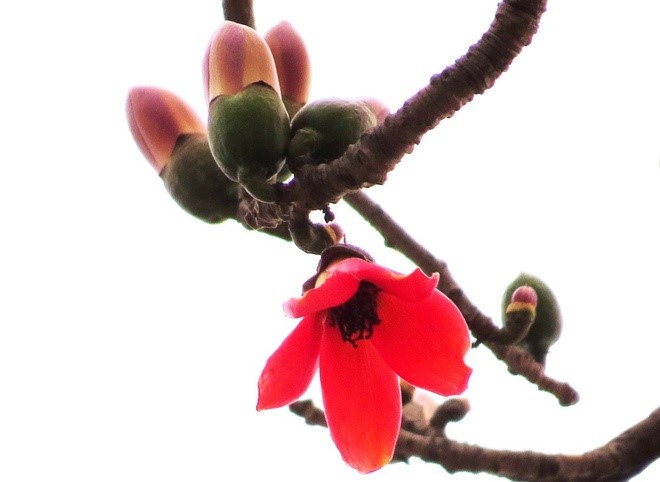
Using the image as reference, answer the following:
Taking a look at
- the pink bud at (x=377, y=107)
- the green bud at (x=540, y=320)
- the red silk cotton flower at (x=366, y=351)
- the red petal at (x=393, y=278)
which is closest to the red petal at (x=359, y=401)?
the red silk cotton flower at (x=366, y=351)

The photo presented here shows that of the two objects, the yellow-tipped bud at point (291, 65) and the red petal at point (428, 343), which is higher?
the yellow-tipped bud at point (291, 65)

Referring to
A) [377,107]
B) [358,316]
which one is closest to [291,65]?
[377,107]

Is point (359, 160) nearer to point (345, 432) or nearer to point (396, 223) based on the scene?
point (345, 432)

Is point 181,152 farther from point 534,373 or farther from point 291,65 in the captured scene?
point 534,373

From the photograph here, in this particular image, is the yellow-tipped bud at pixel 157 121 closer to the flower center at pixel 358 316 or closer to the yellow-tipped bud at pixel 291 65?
the yellow-tipped bud at pixel 291 65

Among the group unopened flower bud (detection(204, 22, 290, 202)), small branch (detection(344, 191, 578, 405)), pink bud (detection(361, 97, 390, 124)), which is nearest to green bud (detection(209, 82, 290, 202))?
unopened flower bud (detection(204, 22, 290, 202))

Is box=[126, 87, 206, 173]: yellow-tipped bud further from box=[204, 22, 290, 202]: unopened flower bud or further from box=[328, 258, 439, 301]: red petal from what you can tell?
box=[328, 258, 439, 301]: red petal
